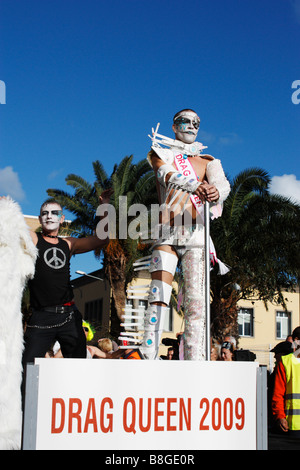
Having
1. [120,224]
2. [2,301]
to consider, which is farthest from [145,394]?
[120,224]

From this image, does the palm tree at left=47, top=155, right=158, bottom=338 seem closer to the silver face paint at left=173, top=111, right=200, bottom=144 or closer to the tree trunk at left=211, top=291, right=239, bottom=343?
the tree trunk at left=211, top=291, right=239, bottom=343

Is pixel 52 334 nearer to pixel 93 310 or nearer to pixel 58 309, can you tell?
pixel 58 309

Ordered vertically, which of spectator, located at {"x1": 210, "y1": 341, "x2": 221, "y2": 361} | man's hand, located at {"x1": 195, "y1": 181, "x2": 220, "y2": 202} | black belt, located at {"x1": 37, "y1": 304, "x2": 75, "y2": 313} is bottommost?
spectator, located at {"x1": 210, "y1": 341, "x2": 221, "y2": 361}

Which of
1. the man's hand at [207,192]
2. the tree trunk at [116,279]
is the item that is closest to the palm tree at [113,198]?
the tree trunk at [116,279]

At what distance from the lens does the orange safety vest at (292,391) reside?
434 centimetres

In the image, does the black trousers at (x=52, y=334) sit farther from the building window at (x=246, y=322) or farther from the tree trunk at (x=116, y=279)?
the building window at (x=246, y=322)

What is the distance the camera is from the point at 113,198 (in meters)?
16.7

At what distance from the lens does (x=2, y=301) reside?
9.04ft

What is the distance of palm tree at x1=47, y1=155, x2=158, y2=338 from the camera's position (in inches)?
677

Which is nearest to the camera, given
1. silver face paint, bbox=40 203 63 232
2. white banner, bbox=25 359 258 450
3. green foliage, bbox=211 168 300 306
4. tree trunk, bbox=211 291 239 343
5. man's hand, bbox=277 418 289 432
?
white banner, bbox=25 359 258 450

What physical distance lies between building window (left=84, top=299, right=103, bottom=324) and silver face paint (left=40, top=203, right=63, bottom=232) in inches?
1134

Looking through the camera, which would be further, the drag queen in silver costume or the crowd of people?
the drag queen in silver costume

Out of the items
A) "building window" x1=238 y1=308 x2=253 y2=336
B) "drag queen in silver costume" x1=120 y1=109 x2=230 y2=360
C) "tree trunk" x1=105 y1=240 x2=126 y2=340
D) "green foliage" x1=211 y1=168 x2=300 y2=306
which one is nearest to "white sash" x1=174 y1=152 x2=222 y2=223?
"drag queen in silver costume" x1=120 y1=109 x2=230 y2=360
